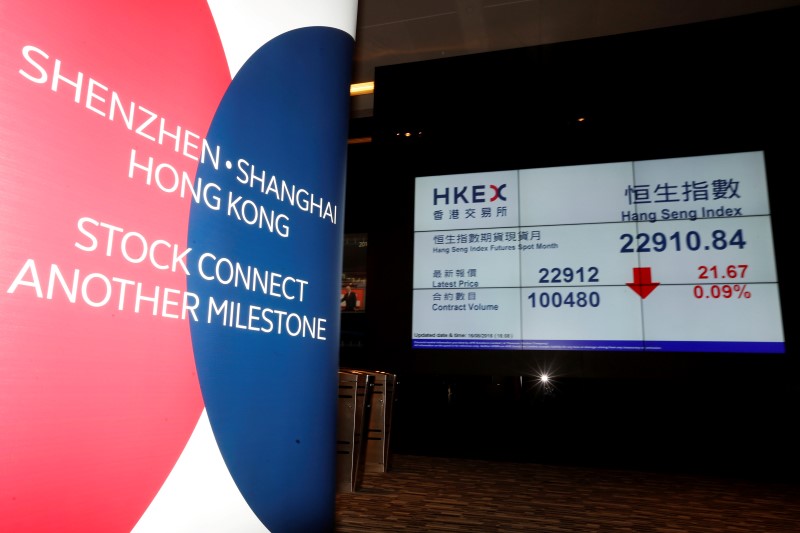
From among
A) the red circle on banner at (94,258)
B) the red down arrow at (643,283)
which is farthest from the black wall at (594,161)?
the red circle on banner at (94,258)

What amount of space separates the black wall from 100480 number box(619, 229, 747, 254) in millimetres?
338

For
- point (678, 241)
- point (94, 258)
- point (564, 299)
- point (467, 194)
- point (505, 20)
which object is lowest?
point (94, 258)

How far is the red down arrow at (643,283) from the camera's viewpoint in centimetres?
402

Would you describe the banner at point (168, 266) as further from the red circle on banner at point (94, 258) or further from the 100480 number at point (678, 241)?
the 100480 number at point (678, 241)

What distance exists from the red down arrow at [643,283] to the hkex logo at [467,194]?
1174mm

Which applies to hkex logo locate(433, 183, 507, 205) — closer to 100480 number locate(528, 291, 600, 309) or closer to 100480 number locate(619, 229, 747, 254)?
100480 number locate(528, 291, 600, 309)

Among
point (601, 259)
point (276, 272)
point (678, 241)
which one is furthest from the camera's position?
point (601, 259)

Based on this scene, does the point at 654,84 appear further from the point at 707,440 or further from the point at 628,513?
the point at 628,513

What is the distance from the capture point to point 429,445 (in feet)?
14.8

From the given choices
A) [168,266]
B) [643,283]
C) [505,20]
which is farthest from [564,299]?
[168,266]

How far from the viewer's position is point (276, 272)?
1.46m

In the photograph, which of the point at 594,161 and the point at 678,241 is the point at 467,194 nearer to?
the point at 594,161

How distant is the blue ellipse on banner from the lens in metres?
1.27

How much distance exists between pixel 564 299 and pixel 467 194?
46.3 inches
